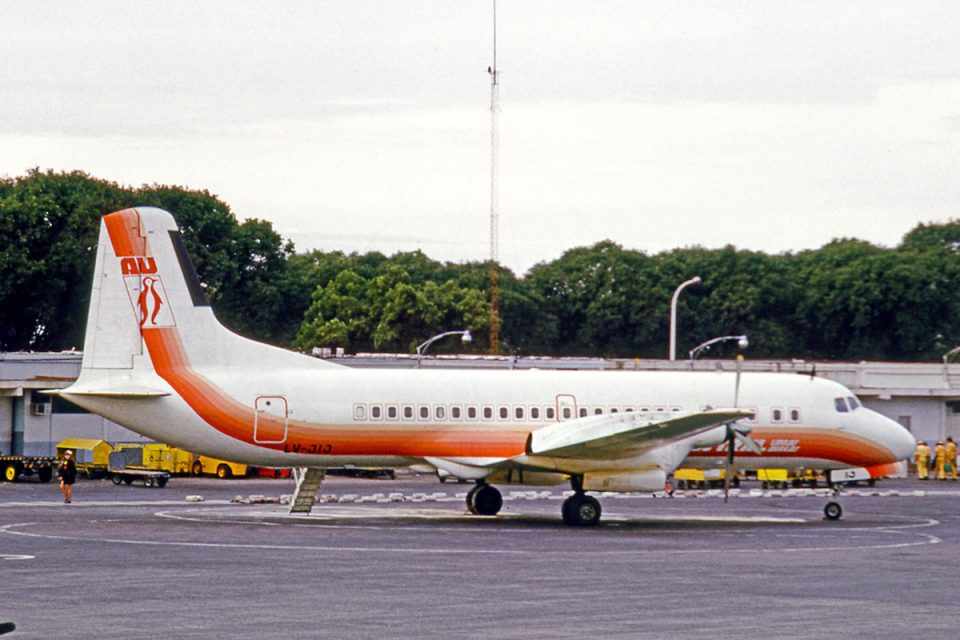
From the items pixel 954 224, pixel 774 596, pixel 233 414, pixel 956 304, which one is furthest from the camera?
pixel 954 224

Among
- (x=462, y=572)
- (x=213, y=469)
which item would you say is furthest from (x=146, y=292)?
(x=213, y=469)

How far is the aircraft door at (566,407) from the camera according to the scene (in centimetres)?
4462

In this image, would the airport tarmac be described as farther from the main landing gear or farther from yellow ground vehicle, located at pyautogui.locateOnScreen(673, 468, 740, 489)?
yellow ground vehicle, located at pyautogui.locateOnScreen(673, 468, 740, 489)

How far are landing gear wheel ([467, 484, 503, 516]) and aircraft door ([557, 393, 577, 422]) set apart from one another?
329 centimetres

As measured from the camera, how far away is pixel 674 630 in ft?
69.5

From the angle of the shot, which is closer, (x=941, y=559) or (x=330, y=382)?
(x=941, y=559)

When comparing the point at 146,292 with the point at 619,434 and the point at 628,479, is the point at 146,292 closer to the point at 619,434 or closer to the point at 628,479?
the point at 619,434

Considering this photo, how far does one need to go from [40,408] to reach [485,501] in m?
33.8

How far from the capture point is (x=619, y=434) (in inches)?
1603

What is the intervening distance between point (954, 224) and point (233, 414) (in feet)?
407

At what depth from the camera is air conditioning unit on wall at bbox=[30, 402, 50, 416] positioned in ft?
238

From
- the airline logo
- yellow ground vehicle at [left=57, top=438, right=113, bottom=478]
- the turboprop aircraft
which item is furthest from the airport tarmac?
yellow ground vehicle at [left=57, top=438, right=113, bottom=478]

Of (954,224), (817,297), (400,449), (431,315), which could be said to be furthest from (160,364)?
(954,224)

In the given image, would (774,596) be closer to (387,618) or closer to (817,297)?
(387,618)
